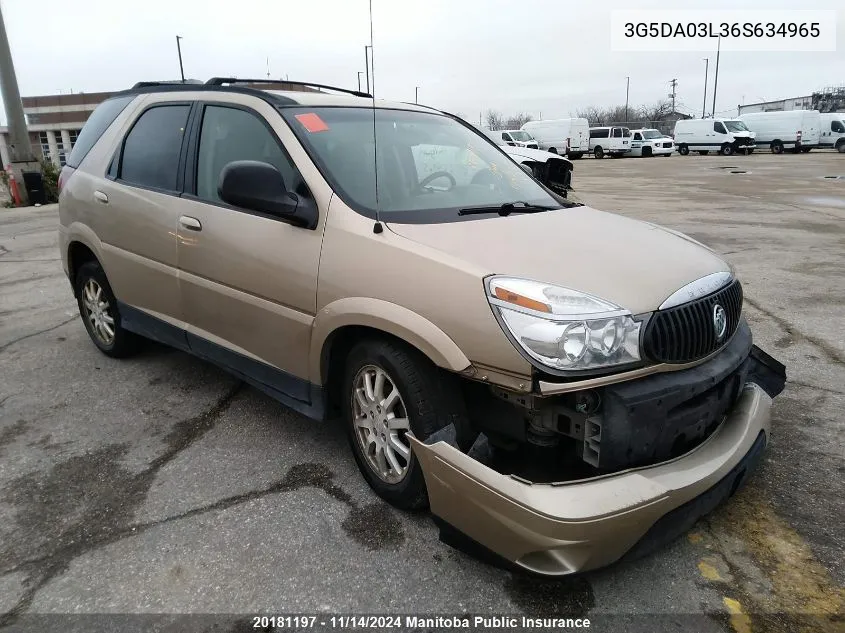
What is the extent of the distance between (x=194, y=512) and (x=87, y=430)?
1243 millimetres

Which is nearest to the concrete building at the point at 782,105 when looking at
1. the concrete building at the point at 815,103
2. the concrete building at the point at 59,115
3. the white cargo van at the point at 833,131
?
the concrete building at the point at 815,103

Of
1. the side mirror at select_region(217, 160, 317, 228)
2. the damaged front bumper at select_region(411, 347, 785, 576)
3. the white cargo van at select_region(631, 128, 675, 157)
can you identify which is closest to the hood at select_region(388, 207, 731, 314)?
the side mirror at select_region(217, 160, 317, 228)

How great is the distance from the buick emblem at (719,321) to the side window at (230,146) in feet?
6.42

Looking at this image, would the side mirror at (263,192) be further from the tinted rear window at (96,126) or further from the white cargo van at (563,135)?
the white cargo van at (563,135)

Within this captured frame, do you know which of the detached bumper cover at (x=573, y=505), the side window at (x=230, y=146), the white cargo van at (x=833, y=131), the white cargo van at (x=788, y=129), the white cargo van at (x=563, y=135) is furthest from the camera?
the white cargo van at (x=563, y=135)

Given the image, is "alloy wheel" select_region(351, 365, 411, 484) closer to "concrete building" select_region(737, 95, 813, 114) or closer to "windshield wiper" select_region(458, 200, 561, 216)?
"windshield wiper" select_region(458, 200, 561, 216)

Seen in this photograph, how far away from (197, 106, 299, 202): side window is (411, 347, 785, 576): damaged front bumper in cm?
163

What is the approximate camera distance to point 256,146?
3277 mm

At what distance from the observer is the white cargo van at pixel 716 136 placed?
39094 millimetres

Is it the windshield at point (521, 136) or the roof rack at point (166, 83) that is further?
the windshield at point (521, 136)

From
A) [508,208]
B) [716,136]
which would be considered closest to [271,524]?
[508,208]

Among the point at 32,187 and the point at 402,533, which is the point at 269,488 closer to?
the point at 402,533

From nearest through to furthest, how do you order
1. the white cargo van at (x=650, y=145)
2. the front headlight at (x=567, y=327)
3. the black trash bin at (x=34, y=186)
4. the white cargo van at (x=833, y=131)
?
the front headlight at (x=567, y=327) → the black trash bin at (x=34, y=186) → the white cargo van at (x=833, y=131) → the white cargo van at (x=650, y=145)

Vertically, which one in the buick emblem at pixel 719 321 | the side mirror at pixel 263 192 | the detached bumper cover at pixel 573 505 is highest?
the side mirror at pixel 263 192
